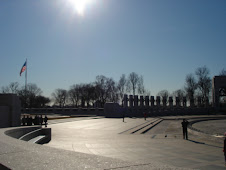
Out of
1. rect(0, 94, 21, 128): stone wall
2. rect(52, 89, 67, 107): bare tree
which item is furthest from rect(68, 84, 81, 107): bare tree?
rect(0, 94, 21, 128): stone wall

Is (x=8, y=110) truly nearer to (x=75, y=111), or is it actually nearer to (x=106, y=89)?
(x=75, y=111)

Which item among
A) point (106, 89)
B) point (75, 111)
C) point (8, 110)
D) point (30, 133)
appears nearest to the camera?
point (30, 133)

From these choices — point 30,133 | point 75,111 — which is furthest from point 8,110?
point 75,111

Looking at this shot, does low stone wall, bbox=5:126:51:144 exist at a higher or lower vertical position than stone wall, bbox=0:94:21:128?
lower

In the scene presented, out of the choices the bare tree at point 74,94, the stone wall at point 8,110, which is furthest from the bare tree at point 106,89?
the stone wall at point 8,110

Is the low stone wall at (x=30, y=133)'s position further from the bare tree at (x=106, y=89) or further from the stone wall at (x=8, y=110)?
the bare tree at (x=106, y=89)

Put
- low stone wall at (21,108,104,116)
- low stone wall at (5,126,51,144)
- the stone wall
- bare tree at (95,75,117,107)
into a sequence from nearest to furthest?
1. low stone wall at (5,126,51,144)
2. the stone wall
3. low stone wall at (21,108,104,116)
4. bare tree at (95,75,117,107)

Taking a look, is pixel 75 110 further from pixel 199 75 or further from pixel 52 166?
pixel 52 166

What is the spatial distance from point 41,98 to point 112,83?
33213mm

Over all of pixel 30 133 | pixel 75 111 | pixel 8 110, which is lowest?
pixel 75 111

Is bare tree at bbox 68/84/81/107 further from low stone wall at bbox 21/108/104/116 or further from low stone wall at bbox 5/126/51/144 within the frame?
low stone wall at bbox 5/126/51/144

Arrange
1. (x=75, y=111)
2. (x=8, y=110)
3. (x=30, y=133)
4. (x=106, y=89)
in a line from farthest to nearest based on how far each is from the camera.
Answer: (x=106, y=89)
(x=75, y=111)
(x=8, y=110)
(x=30, y=133)

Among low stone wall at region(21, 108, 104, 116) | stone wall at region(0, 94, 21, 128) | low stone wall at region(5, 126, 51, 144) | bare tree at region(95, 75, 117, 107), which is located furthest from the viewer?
bare tree at region(95, 75, 117, 107)

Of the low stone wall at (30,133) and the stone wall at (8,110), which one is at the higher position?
the stone wall at (8,110)
